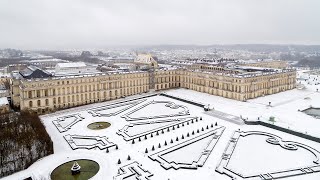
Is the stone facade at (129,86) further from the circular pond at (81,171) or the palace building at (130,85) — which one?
the circular pond at (81,171)

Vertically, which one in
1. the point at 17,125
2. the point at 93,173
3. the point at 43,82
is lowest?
the point at 93,173

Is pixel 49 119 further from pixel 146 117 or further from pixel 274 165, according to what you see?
pixel 274 165

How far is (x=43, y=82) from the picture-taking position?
252 feet

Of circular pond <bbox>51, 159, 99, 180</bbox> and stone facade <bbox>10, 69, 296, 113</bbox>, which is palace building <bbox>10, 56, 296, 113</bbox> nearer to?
stone facade <bbox>10, 69, 296, 113</bbox>

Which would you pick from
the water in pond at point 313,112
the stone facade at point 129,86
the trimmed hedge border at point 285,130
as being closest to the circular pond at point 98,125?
the stone facade at point 129,86

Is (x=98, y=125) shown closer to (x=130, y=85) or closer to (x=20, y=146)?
(x=20, y=146)

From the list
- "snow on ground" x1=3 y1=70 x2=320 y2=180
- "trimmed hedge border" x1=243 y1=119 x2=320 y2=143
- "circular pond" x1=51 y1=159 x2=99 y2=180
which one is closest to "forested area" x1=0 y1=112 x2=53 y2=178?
"snow on ground" x1=3 y1=70 x2=320 y2=180

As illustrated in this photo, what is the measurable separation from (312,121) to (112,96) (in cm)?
6130

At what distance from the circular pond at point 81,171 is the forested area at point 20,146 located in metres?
5.83

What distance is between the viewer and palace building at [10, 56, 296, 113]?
76.9 metres

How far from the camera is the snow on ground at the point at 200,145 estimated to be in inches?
1636

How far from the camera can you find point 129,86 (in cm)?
9712

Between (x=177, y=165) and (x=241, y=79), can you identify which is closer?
(x=177, y=165)

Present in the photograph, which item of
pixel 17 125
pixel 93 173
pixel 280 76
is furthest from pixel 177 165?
pixel 280 76
